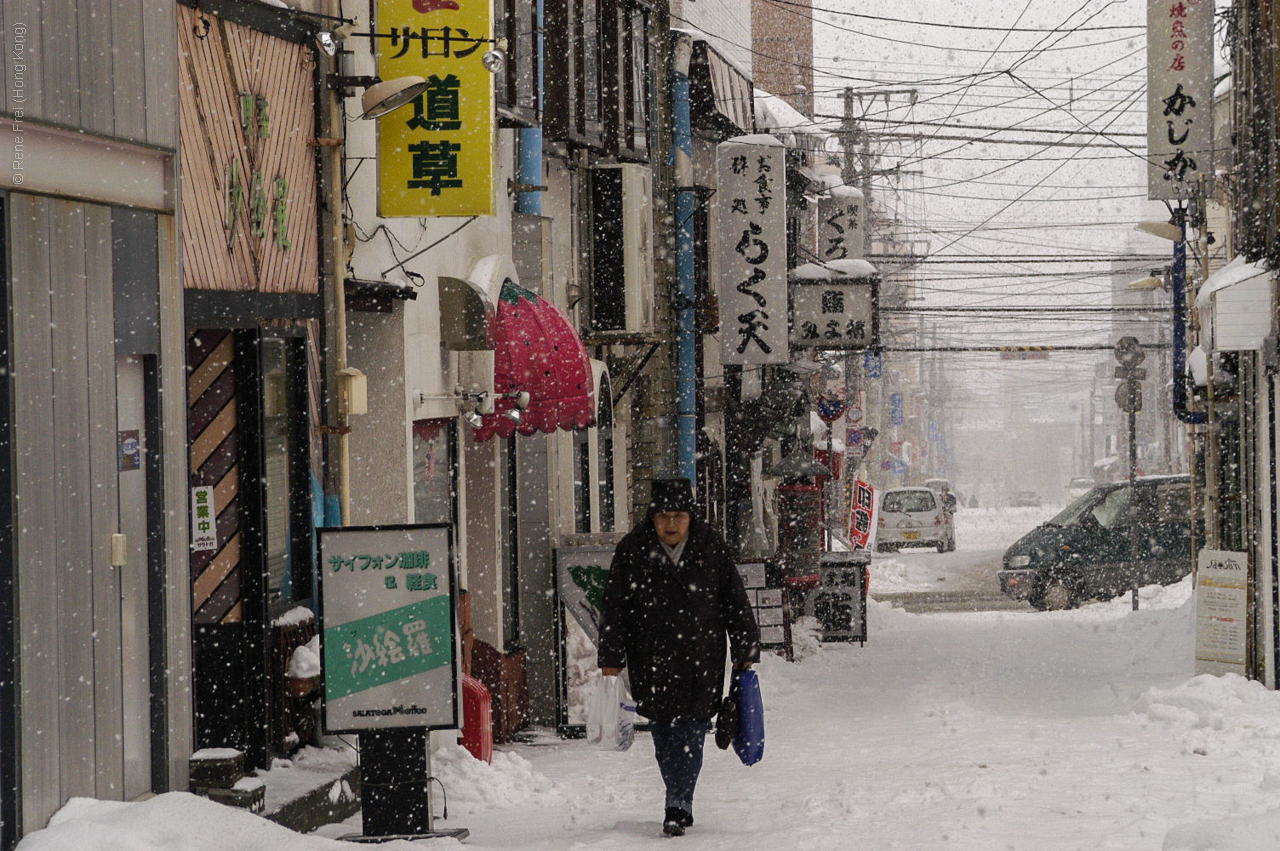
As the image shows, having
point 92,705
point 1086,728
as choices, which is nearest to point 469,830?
point 92,705

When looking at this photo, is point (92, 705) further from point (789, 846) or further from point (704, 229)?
point (704, 229)

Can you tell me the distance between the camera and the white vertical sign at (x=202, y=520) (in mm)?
8891

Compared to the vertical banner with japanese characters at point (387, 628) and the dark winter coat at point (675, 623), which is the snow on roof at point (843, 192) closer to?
the dark winter coat at point (675, 623)

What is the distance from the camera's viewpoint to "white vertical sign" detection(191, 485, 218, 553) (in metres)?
8.89

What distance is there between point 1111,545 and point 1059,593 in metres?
1.31

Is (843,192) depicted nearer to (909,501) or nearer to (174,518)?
(909,501)

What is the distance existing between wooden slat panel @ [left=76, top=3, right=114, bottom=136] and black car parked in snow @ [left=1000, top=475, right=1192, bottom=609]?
2407 cm

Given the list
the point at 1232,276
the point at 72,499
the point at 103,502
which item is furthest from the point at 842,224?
the point at 72,499

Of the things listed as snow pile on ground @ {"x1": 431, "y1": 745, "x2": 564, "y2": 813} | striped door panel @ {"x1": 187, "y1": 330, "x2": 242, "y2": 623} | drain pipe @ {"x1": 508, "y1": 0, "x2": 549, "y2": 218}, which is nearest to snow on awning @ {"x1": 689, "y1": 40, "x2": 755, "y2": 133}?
drain pipe @ {"x1": 508, "y1": 0, "x2": 549, "y2": 218}

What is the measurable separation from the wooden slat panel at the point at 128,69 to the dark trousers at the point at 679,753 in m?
3.99

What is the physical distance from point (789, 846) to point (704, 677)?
3.66ft

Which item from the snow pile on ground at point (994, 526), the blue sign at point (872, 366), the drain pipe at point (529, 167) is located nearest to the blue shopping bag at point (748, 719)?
the drain pipe at point (529, 167)

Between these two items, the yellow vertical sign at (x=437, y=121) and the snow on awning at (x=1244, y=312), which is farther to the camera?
the snow on awning at (x=1244, y=312)

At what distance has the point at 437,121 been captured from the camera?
1100 cm
